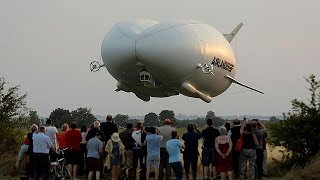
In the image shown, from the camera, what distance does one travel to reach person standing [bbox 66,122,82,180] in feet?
55.9

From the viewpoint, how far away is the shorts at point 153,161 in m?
16.3

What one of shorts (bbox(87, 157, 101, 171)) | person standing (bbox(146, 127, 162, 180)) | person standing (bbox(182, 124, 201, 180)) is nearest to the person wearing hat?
shorts (bbox(87, 157, 101, 171))

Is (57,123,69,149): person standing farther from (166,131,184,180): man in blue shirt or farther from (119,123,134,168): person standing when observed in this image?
(166,131,184,180): man in blue shirt

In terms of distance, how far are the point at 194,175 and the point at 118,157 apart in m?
2.32

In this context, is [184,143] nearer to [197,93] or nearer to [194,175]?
[194,175]

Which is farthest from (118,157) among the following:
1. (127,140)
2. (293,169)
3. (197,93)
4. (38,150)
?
(197,93)

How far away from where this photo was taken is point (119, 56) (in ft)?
69.7

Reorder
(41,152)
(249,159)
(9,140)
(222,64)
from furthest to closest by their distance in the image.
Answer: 1. (222,64)
2. (9,140)
3. (249,159)
4. (41,152)

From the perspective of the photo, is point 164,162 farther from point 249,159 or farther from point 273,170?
point 273,170

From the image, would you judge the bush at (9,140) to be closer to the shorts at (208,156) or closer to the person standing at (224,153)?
the shorts at (208,156)

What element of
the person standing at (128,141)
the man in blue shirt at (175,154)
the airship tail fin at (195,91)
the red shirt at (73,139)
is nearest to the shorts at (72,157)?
the red shirt at (73,139)

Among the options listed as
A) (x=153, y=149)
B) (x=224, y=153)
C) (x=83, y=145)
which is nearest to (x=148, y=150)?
(x=153, y=149)

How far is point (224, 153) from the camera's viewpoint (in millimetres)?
15648

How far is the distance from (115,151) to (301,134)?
20.4 ft
